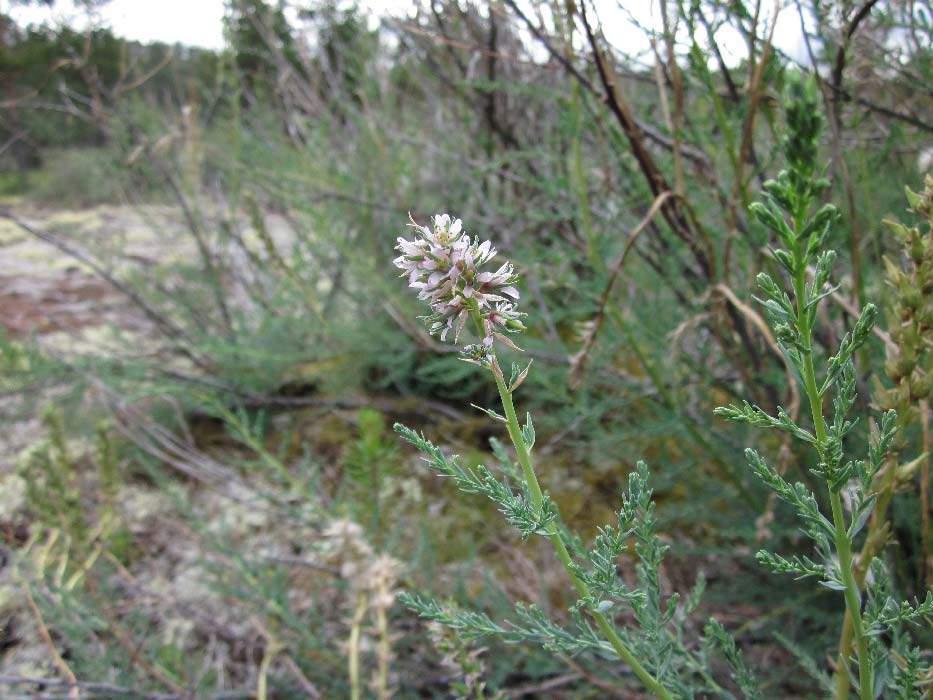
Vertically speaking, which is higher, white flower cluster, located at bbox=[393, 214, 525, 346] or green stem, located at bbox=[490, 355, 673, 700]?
white flower cluster, located at bbox=[393, 214, 525, 346]

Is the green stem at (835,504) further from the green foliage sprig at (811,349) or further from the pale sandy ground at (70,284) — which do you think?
the pale sandy ground at (70,284)

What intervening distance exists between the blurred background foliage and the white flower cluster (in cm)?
35

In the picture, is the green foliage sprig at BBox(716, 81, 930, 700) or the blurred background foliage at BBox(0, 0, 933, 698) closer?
the green foliage sprig at BBox(716, 81, 930, 700)

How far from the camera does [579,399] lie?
5.98 ft

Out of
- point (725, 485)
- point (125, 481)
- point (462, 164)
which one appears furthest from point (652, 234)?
point (125, 481)

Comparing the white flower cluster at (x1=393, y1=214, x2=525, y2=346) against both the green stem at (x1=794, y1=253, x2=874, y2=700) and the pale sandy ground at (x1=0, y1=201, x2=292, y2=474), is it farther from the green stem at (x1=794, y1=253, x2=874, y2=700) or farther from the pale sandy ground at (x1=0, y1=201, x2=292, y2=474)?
the pale sandy ground at (x1=0, y1=201, x2=292, y2=474)

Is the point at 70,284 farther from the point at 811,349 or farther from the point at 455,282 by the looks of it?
the point at 811,349

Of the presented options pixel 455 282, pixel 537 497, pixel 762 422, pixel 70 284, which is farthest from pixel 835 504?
pixel 70 284

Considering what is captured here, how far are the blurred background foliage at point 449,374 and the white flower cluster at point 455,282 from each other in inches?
13.8

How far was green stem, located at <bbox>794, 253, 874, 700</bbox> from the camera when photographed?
0.53m

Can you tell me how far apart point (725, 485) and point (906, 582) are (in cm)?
47

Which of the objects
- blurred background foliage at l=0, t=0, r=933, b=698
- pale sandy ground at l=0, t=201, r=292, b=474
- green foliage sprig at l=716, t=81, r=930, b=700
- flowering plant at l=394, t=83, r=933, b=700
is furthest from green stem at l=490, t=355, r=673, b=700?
pale sandy ground at l=0, t=201, r=292, b=474

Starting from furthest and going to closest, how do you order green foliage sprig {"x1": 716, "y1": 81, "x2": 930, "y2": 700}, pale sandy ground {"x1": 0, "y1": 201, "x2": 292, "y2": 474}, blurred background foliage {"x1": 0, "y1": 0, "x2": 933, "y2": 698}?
pale sandy ground {"x1": 0, "y1": 201, "x2": 292, "y2": 474}
blurred background foliage {"x1": 0, "y1": 0, "x2": 933, "y2": 698}
green foliage sprig {"x1": 716, "y1": 81, "x2": 930, "y2": 700}

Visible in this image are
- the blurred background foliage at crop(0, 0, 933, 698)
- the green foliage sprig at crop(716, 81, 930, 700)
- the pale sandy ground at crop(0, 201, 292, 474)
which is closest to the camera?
the green foliage sprig at crop(716, 81, 930, 700)
